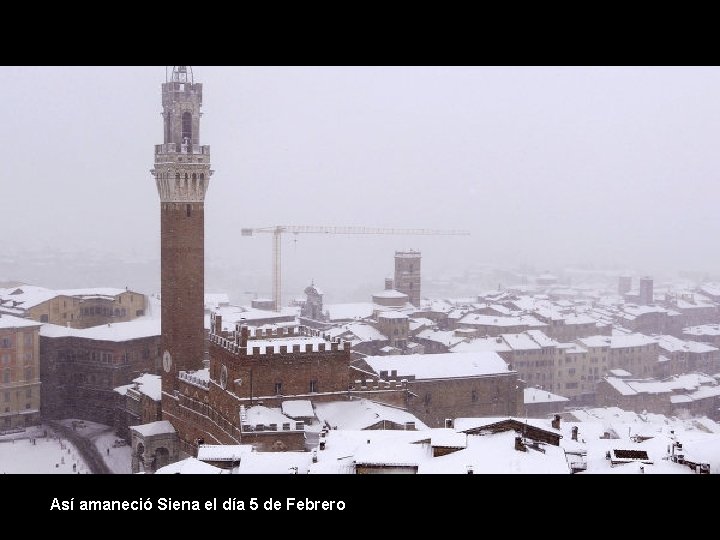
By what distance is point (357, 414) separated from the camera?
19.6 metres

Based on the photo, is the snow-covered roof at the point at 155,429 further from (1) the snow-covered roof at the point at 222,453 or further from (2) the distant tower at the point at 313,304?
(2) the distant tower at the point at 313,304

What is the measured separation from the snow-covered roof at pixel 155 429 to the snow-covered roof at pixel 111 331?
24.3 feet

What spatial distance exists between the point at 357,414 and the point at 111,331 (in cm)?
1410

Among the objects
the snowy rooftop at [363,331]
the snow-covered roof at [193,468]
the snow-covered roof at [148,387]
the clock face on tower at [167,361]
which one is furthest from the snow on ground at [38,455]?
the snowy rooftop at [363,331]

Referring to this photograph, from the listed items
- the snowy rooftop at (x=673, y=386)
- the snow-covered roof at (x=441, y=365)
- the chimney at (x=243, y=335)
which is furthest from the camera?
the snowy rooftop at (x=673, y=386)

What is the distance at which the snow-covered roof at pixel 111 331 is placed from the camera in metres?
29.8

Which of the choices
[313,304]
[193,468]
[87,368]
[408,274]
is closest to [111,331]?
[87,368]

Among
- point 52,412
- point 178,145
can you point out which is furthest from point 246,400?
point 52,412

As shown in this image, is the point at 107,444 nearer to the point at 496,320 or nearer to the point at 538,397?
the point at 538,397

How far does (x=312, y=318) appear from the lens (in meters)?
45.1

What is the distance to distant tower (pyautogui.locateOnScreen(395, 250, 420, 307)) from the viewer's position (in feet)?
169
